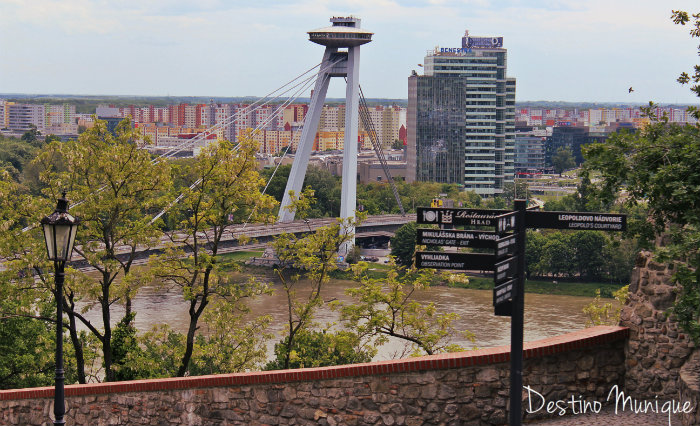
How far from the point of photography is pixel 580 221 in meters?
5.23

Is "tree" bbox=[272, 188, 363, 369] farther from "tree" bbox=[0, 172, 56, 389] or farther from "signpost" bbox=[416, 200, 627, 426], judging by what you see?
"signpost" bbox=[416, 200, 627, 426]

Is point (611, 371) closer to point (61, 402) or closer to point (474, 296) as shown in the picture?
point (61, 402)

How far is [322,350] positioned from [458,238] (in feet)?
23.3

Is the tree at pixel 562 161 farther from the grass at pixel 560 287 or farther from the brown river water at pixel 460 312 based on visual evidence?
the brown river water at pixel 460 312

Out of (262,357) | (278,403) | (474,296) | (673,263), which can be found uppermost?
(673,263)

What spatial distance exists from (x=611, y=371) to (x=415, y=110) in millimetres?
63592

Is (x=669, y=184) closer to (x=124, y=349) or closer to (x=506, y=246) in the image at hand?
(x=506, y=246)

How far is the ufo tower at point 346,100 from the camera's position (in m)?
37.5

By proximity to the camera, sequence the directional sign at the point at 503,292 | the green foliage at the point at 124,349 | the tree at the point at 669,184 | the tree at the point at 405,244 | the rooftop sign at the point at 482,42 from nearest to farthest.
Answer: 1. the directional sign at the point at 503,292
2. the tree at the point at 669,184
3. the green foliage at the point at 124,349
4. the tree at the point at 405,244
5. the rooftop sign at the point at 482,42

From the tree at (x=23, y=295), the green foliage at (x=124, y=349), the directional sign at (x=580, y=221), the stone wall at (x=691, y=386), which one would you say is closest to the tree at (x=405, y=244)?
the tree at (x=23, y=295)

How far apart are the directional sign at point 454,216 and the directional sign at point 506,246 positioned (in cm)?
62

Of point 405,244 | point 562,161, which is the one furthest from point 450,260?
point 562,161

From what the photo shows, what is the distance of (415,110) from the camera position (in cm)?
6919

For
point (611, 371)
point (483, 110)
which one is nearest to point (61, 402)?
point (611, 371)
